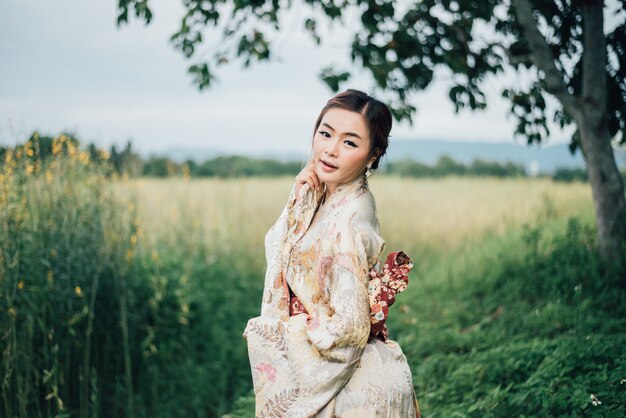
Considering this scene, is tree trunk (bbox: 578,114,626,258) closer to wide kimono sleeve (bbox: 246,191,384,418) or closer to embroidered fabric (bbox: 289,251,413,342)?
embroidered fabric (bbox: 289,251,413,342)

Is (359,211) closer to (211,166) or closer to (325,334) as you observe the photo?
(325,334)

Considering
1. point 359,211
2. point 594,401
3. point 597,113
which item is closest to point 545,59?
point 597,113

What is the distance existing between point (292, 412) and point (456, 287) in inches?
190

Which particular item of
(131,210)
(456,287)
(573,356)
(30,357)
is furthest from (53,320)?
(456,287)

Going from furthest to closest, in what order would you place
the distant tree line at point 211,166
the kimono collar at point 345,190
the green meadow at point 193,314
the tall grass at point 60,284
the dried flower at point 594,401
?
the distant tree line at point 211,166 → the tall grass at point 60,284 → the green meadow at point 193,314 → the dried flower at point 594,401 → the kimono collar at point 345,190

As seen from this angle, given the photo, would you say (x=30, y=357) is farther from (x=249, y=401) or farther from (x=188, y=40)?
(x=188, y=40)

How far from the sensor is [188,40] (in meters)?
5.54

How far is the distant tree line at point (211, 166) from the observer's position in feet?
15.6

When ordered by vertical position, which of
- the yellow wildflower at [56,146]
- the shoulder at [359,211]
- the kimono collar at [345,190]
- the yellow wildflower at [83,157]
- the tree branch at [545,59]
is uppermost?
the tree branch at [545,59]

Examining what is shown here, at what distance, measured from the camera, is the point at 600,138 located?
17.0 ft

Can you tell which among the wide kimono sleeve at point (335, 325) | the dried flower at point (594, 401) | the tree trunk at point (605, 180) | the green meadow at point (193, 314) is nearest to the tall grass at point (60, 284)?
the green meadow at point (193, 314)

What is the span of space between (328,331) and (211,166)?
43.9ft

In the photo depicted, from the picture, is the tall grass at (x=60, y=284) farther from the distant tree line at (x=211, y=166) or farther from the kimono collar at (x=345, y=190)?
the kimono collar at (x=345, y=190)

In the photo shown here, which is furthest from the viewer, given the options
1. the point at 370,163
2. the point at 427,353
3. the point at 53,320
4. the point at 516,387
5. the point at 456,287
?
the point at 456,287
